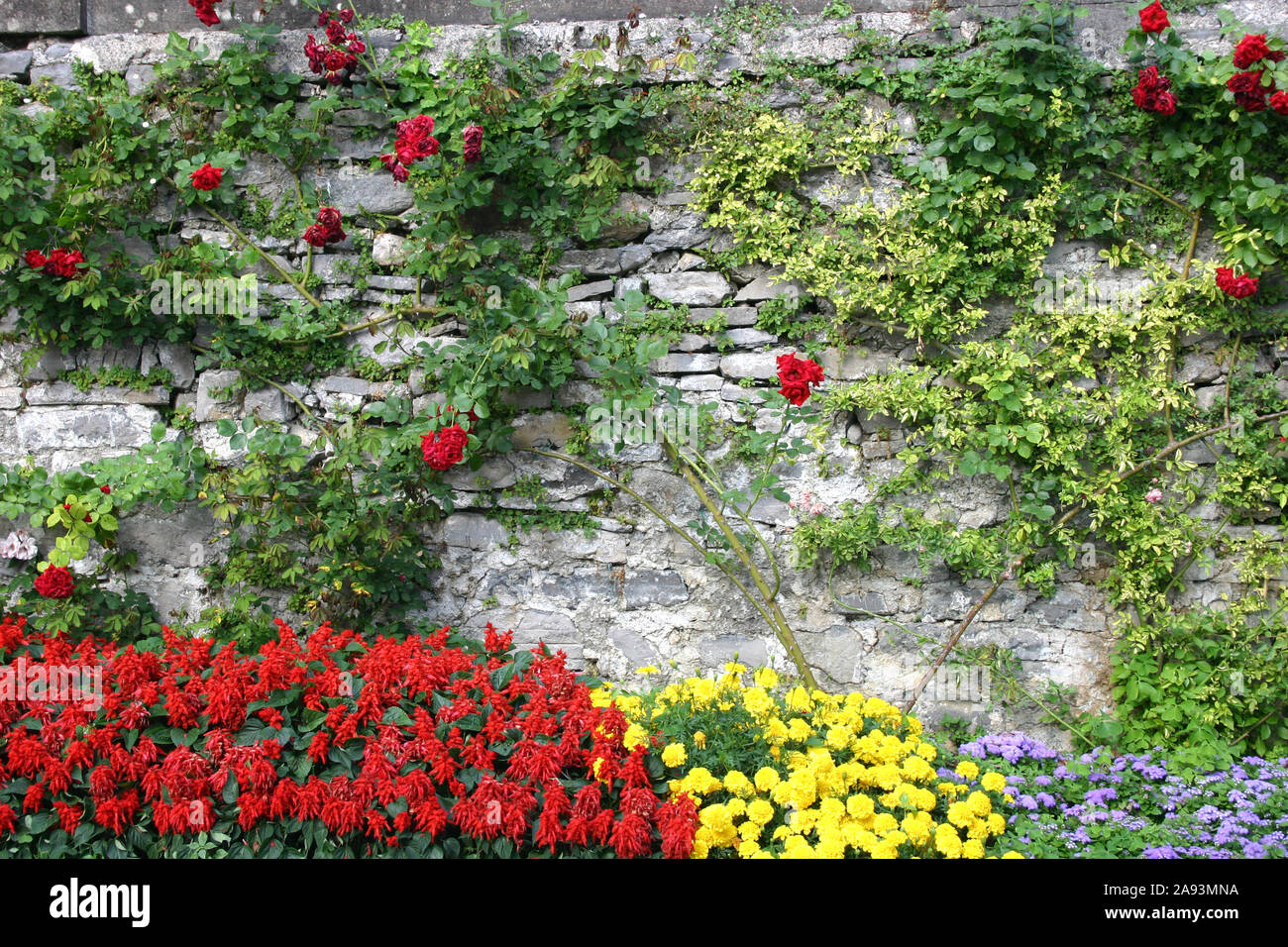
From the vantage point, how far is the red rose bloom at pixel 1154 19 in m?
3.42

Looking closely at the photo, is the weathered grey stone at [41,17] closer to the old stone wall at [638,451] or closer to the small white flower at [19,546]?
the old stone wall at [638,451]

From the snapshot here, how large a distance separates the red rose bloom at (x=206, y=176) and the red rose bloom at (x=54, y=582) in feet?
5.43

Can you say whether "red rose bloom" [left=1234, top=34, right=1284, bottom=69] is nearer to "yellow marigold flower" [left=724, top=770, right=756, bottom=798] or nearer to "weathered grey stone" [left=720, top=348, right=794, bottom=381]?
"weathered grey stone" [left=720, top=348, right=794, bottom=381]

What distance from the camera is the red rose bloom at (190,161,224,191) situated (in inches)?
148

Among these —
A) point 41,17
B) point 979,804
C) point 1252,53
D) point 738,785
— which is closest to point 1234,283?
point 1252,53

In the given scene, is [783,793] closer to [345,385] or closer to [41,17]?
[345,385]

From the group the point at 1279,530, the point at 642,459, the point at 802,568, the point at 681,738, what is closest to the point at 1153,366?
the point at 1279,530

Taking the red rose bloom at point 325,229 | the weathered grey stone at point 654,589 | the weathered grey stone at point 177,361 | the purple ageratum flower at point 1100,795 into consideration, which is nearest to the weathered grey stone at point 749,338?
the weathered grey stone at point 654,589

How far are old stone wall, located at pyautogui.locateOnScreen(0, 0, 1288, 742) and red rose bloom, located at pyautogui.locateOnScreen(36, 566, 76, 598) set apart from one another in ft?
1.05

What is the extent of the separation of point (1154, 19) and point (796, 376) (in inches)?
74.7

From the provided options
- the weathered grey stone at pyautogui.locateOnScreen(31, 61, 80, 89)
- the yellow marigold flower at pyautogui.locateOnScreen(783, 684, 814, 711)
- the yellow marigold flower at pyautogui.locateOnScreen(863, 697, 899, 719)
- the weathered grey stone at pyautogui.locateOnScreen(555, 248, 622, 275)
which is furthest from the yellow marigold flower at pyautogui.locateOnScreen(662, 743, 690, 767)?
the weathered grey stone at pyautogui.locateOnScreen(31, 61, 80, 89)

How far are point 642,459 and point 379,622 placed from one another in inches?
50.8

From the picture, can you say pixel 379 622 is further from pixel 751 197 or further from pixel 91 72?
pixel 91 72

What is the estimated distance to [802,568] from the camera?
12.6ft
